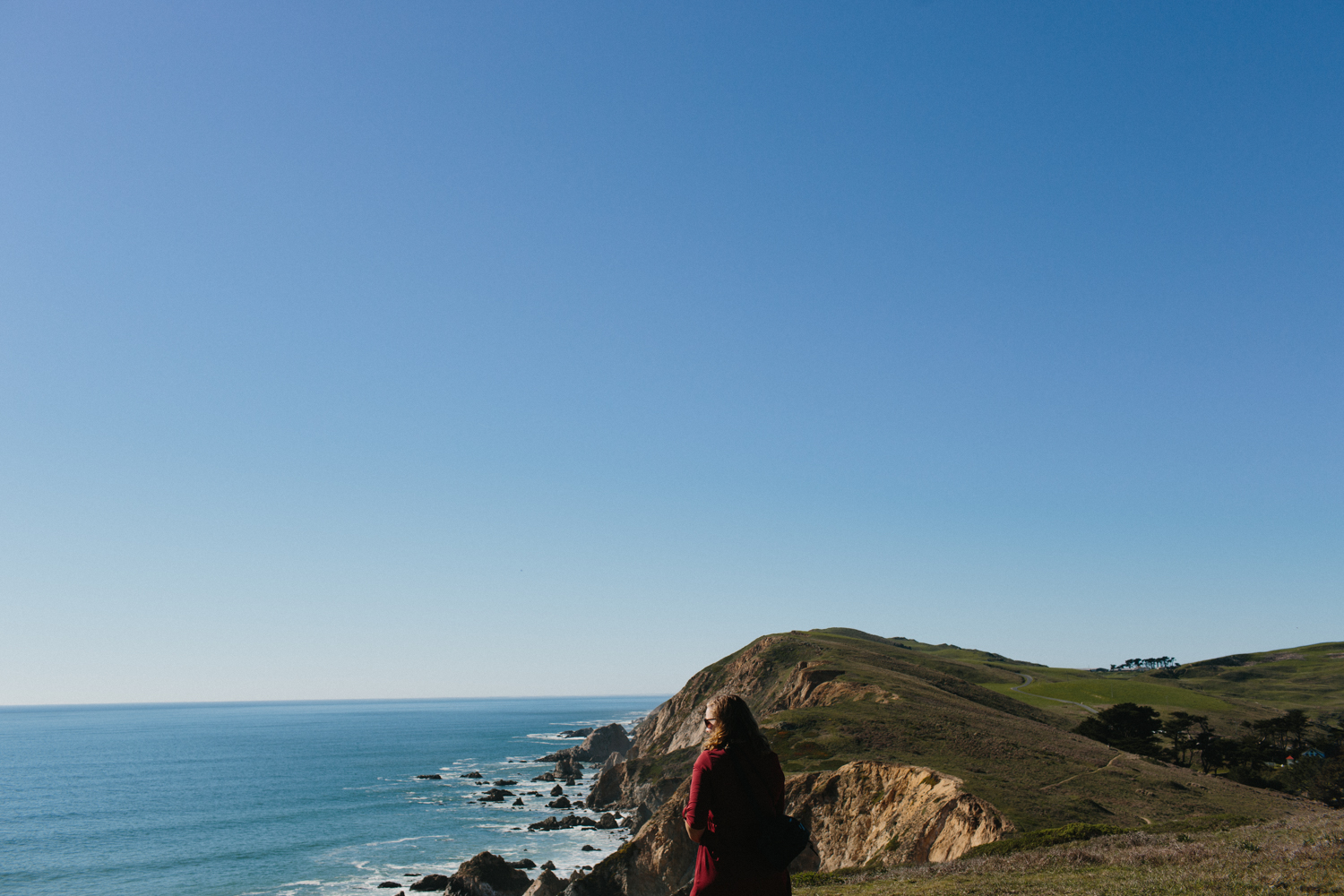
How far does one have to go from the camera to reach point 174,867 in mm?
66938

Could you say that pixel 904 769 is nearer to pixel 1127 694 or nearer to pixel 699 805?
pixel 699 805

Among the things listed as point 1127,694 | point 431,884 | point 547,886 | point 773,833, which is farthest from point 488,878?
point 1127,694

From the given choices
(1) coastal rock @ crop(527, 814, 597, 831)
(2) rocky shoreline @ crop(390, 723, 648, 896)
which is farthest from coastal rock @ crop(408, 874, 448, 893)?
(1) coastal rock @ crop(527, 814, 597, 831)

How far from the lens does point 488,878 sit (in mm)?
51625

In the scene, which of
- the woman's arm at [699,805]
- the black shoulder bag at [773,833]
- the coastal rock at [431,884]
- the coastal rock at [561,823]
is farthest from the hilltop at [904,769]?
the woman's arm at [699,805]

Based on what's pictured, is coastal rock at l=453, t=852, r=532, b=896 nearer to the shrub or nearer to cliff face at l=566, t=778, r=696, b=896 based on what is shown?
cliff face at l=566, t=778, r=696, b=896

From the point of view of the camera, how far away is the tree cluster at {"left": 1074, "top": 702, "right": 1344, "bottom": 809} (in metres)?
57.3

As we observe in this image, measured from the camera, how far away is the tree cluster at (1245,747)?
5734 centimetres

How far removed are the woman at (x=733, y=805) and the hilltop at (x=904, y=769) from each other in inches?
1254

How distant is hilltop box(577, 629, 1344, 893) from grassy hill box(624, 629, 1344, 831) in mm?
202

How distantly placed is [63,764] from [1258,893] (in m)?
211

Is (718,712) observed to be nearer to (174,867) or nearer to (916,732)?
(916,732)

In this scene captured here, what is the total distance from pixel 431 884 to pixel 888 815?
36978mm

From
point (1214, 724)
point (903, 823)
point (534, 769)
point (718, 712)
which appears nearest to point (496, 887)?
point (903, 823)
